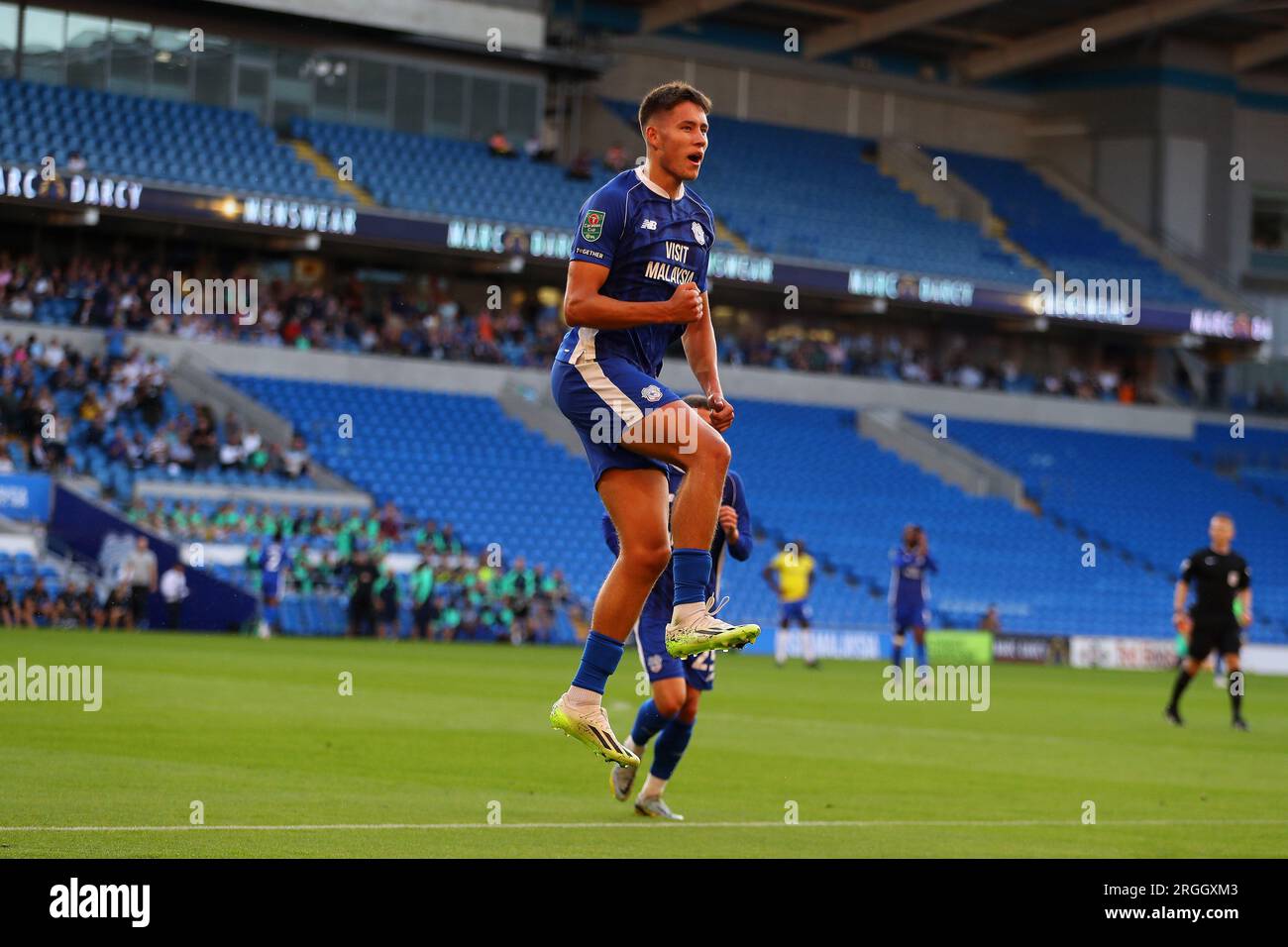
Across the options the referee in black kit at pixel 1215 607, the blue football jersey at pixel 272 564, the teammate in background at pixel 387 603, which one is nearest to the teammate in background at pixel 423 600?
the teammate in background at pixel 387 603

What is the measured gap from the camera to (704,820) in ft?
38.9

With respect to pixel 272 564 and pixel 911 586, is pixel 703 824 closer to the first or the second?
pixel 911 586

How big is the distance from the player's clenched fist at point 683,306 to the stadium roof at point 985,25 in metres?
42.7

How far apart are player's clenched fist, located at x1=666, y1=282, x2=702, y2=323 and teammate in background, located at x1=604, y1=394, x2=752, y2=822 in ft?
10.2

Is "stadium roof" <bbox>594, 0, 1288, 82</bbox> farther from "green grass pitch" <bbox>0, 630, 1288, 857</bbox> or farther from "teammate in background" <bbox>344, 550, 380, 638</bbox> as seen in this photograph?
"green grass pitch" <bbox>0, 630, 1288, 857</bbox>

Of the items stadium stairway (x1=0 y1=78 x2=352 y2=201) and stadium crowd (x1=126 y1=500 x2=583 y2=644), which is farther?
stadium stairway (x1=0 y1=78 x2=352 y2=201)

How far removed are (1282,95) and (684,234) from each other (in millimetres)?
55322

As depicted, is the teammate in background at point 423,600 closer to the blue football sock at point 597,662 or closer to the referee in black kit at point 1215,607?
the referee in black kit at point 1215,607

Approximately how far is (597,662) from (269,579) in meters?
25.5

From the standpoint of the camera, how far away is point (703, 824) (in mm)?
11648

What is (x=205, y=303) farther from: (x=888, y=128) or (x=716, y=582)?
(x=716, y=582)

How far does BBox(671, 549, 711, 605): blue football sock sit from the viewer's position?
26.9 feet

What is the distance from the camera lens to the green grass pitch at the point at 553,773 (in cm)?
1058

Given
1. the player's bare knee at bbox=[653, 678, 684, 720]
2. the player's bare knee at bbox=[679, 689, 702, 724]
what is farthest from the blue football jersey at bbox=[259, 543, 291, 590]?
the player's bare knee at bbox=[653, 678, 684, 720]
